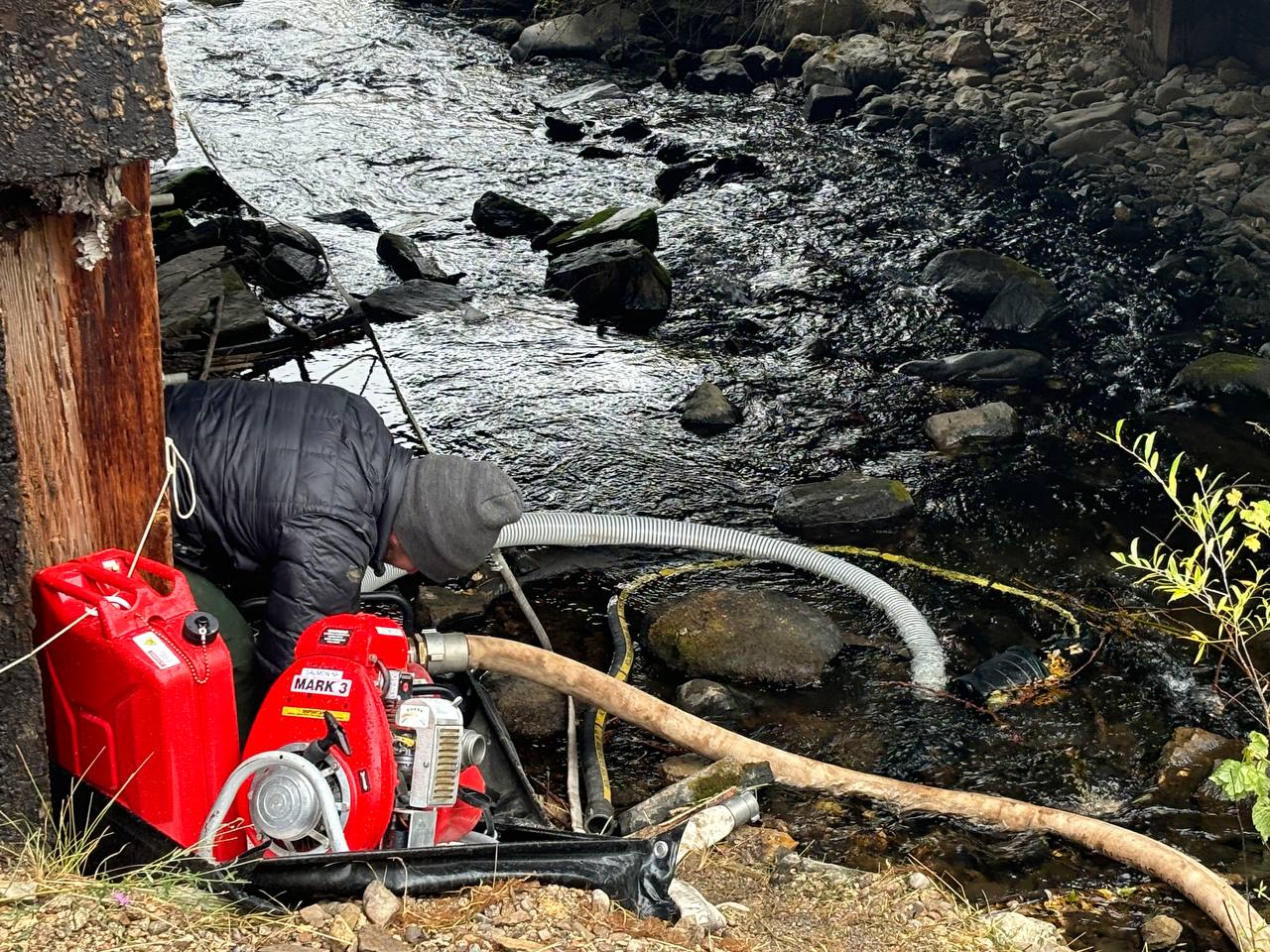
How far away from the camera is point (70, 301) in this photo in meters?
2.80

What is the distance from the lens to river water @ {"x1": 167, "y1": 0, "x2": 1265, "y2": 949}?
4.99 meters

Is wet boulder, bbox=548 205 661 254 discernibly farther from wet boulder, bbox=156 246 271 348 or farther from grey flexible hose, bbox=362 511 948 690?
grey flexible hose, bbox=362 511 948 690

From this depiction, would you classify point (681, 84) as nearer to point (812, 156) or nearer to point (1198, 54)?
point (812, 156)

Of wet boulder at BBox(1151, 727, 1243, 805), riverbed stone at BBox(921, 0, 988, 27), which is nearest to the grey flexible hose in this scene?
wet boulder at BBox(1151, 727, 1243, 805)

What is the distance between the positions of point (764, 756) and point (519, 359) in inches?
176

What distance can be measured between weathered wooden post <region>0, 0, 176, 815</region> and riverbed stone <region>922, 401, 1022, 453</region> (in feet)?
17.0

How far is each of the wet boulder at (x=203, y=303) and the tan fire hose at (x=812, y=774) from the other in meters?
3.23

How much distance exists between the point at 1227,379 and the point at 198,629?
22.3ft

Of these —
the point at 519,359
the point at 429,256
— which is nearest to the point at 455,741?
the point at 519,359

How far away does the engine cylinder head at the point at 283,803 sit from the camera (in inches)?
116

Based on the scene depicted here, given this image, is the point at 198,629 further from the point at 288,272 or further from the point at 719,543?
the point at 288,272

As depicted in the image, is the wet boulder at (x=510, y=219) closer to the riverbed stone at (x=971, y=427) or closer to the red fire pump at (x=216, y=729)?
the riverbed stone at (x=971, y=427)

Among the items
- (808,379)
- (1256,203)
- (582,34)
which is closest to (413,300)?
(808,379)

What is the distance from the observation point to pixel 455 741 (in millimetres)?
3236
